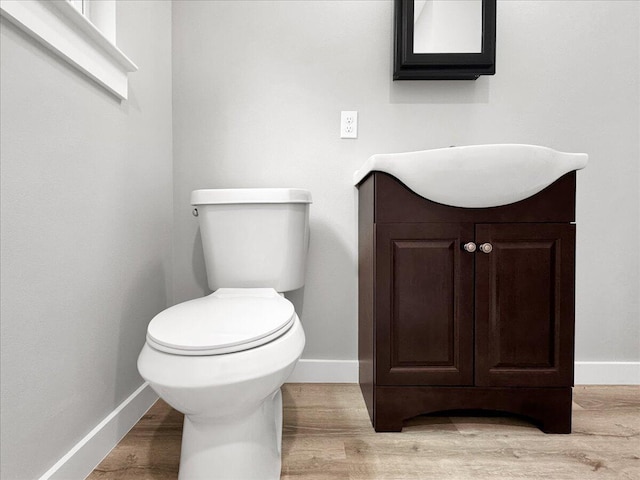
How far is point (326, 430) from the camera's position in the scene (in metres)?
1.19

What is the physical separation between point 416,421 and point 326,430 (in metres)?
0.30

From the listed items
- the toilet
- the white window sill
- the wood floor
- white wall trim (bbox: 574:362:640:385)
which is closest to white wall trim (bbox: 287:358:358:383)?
the wood floor

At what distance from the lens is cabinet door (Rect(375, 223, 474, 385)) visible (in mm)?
1171

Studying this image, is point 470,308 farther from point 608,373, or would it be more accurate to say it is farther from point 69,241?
point 69,241

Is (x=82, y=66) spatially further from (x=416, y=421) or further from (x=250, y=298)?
(x=416, y=421)

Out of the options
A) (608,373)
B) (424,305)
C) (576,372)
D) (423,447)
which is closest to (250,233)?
(424,305)

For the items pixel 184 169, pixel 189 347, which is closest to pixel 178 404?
pixel 189 347

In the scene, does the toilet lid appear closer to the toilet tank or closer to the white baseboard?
the toilet tank

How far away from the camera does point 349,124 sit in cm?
157

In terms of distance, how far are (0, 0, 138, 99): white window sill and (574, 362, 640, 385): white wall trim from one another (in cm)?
197

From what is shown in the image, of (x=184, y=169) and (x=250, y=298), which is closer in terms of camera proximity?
(x=250, y=298)

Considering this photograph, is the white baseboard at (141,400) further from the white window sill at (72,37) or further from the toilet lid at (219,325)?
the white window sill at (72,37)

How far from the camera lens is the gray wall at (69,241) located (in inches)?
29.0

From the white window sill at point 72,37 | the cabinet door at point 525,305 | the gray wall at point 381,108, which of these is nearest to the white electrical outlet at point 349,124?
the gray wall at point 381,108
